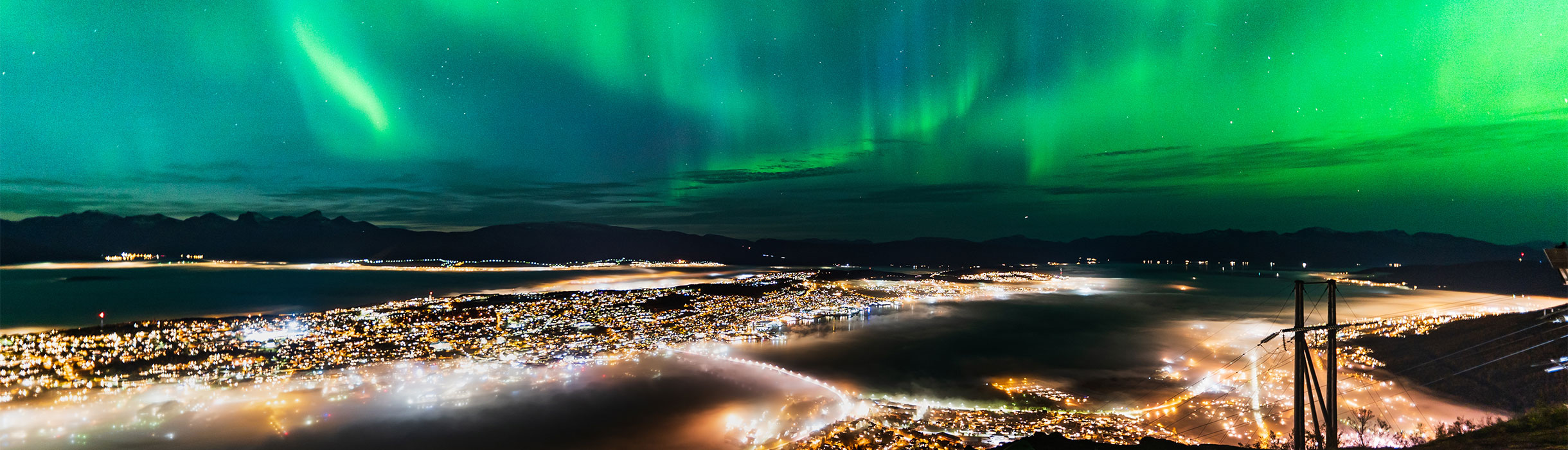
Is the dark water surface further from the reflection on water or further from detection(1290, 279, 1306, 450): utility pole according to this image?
detection(1290, 279, 1306, 450): utility pole

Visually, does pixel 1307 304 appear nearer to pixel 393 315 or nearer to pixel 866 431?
pixel 866 431

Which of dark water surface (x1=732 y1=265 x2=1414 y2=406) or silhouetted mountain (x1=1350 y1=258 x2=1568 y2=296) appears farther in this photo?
silhouetted mountain (x1=1350 y1=258 x2=1568 y2=296)

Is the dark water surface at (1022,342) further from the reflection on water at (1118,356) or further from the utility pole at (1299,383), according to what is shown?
the utility pole at (1299,383)

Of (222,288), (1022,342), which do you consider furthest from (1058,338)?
(222,288)

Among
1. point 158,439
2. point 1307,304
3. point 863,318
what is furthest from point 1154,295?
point 158,439

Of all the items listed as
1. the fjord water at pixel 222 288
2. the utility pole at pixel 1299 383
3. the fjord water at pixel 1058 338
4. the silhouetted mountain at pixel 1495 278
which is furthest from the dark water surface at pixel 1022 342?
the fjord water at pixel 222 288

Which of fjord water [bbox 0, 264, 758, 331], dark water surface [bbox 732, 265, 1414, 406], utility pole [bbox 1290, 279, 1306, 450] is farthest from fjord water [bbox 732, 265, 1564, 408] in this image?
fjord water [bbox 0, 264, 758, 331]

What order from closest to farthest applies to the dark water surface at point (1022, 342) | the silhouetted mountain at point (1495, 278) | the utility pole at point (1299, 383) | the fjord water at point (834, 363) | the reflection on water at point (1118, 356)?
the utility pole at point (1299, 383), the fjord water at point (834, 363), the reflection on water at point (1118, 356), the dark water surface at point (1022, 342), the silhouetted mountain at point (1495, 278)

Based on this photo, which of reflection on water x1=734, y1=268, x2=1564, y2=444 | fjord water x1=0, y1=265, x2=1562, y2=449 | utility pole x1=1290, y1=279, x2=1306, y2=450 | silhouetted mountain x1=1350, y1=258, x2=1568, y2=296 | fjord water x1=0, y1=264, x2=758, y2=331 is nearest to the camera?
utility pole x1=1290, y1=279, x2=1306, y2=450

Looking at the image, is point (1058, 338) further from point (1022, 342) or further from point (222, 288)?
point (222, 288)

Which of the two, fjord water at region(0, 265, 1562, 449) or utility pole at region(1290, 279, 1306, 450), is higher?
utility pole at region(1290, 279, 1306, 450)

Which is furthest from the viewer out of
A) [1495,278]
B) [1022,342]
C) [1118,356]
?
[1495,278]
